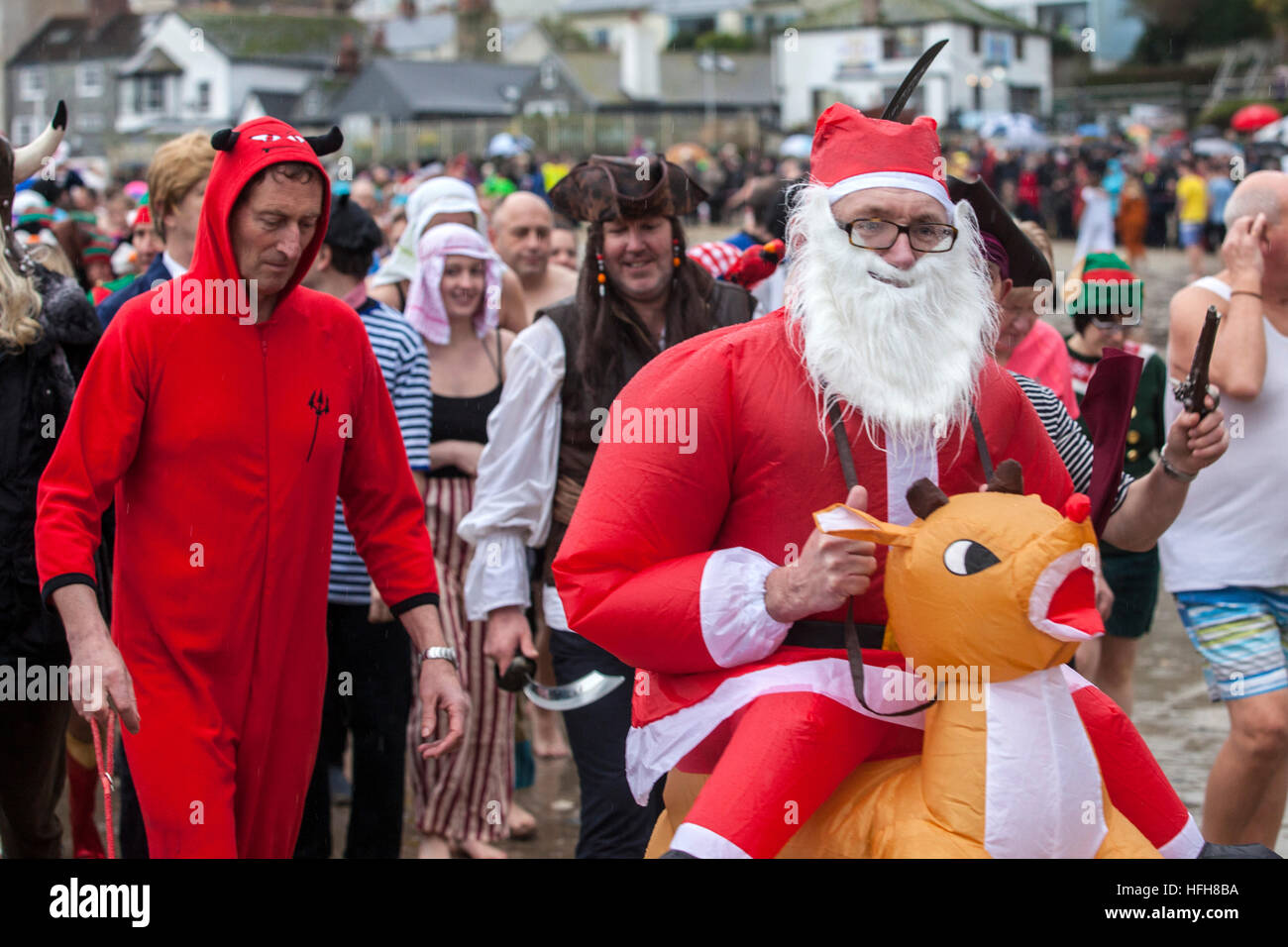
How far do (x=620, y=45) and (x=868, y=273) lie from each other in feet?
285

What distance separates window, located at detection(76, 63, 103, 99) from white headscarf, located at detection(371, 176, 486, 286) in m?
83.5

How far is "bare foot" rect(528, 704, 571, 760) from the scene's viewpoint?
6629 millimetres

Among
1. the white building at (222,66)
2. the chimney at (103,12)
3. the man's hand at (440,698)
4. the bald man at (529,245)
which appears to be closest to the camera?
the man's hand at (440,698)

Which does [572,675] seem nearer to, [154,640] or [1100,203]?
[154,640]

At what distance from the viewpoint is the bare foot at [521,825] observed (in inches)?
221

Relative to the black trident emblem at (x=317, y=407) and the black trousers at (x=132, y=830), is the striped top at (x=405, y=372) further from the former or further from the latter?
the black trident emblem at (x=317, y=407)

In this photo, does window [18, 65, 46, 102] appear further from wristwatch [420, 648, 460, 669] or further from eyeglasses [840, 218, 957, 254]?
eyeglasses [840, 218, 957, 254]

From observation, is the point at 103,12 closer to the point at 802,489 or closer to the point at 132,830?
the point at 132,830

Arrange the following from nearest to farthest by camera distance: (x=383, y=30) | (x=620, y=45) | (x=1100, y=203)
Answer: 1. (x=1100, y=203)
2. (x=620, y=45)
3. (x=383, y=30)

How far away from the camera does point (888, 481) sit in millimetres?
2678

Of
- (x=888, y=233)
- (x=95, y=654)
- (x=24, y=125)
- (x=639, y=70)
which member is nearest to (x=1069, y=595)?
(x=888, y=233)

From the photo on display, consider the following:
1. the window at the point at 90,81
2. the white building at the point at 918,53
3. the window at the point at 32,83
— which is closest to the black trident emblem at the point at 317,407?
the white building at the point at 918,53

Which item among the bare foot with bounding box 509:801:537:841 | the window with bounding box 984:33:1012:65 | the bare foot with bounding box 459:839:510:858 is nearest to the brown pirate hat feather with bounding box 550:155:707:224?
the bare foot with bounding box 459:839:510:858
